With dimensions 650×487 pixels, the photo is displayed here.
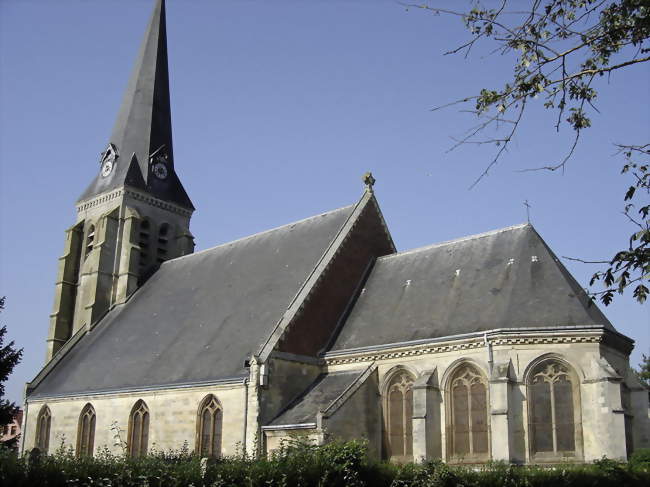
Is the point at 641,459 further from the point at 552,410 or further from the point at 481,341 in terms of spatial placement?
the point at 481,341

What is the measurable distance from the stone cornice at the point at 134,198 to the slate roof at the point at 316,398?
623 inches

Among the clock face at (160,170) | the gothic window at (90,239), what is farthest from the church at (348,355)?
the clock face at (160,170)

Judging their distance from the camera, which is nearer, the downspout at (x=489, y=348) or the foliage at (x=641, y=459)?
the foliage at (x=641, y=459)

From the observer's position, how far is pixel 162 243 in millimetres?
34250

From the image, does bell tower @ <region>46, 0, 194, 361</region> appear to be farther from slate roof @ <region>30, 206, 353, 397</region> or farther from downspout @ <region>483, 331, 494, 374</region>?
downspout @ <region>483, 331, 494, 374</region>

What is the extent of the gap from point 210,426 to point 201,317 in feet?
16.6

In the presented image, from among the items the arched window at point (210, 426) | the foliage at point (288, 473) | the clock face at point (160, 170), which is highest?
the clock face at point (160, 170)

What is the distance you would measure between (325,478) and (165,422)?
1253cm

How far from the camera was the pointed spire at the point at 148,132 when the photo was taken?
3447 cm

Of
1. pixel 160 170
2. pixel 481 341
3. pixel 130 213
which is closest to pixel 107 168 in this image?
pixel 160 170

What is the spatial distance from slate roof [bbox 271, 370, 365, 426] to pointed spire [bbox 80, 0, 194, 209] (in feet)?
54.1

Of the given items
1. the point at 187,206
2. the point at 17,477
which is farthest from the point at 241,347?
the point at 187,206

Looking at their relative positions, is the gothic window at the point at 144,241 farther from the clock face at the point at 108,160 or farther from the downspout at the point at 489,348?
the downspout at the point at 489,348

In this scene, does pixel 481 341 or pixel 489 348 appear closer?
pixel 489 348
